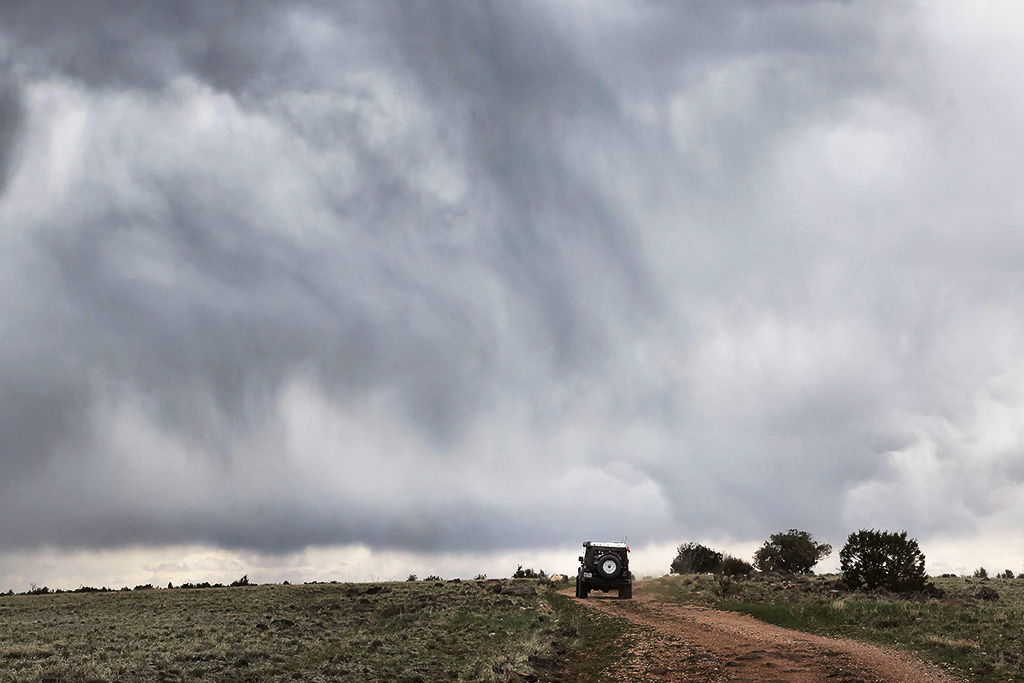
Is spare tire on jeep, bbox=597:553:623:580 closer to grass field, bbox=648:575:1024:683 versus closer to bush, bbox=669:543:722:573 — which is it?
grass field, bbox=648:575:1024:683

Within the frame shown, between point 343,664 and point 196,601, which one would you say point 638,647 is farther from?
point 196,601

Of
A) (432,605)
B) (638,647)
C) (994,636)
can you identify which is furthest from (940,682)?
(432,605)

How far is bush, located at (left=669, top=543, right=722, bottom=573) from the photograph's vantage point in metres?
73.4

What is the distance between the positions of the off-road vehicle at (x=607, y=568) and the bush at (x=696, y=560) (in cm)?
4033

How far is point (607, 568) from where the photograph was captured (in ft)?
117

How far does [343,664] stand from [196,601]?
21281 mm

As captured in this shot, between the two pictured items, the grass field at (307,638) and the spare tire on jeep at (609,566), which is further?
the spare tire on jeep at (609,566)

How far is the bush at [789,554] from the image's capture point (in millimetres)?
72875

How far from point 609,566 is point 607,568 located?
15 centimetres

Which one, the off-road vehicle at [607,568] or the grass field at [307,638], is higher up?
the off-road vehicle at [607,568]

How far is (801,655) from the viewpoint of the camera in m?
20.0

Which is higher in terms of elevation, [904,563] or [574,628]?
[904,563]

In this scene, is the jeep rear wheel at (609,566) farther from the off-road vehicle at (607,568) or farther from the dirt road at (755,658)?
the dirt road at (755,658)

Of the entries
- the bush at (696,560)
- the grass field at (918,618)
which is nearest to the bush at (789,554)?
the bush at (696,560)
